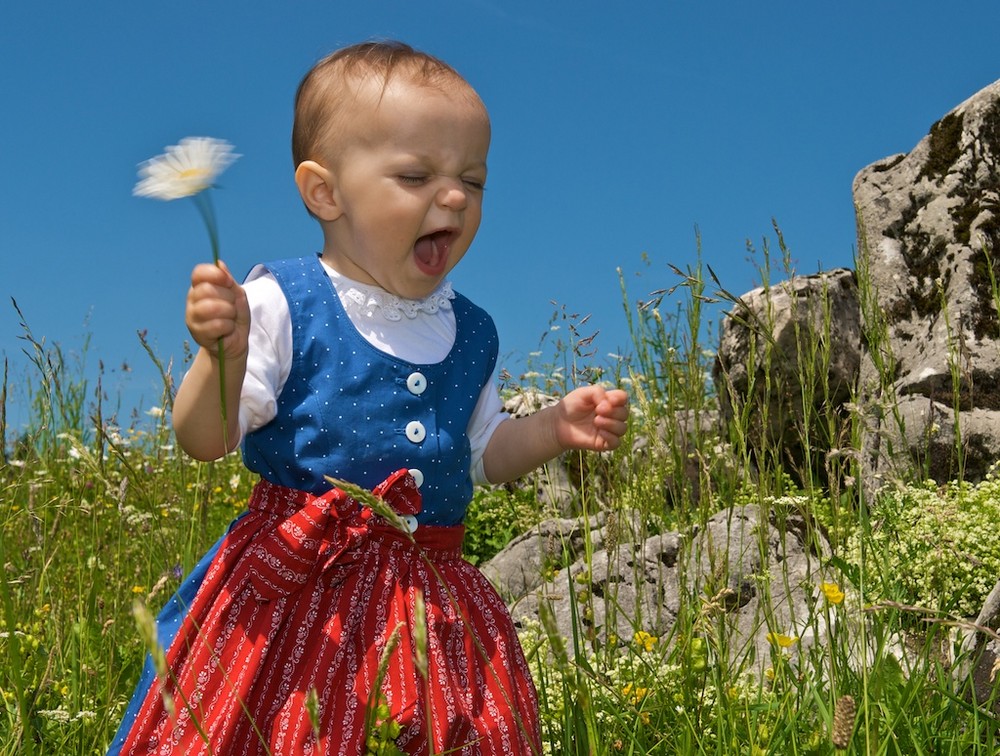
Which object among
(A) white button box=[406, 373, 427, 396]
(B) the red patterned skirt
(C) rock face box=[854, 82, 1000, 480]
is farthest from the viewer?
(C) rock face box=[854, 82, 1000, 480]

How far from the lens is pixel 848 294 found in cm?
604

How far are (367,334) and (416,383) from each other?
0.15m

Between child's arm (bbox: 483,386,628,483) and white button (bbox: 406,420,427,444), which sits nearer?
white button (bbox: 406,420,427,444)

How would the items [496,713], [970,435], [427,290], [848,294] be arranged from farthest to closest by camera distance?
1. [848,294]
2. [970,435]
3. [427,290]
4. [496,713]

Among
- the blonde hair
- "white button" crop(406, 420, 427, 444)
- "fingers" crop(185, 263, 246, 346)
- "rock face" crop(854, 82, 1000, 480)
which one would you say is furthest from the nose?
"rock face" crop(854, 82, 1000, 480)

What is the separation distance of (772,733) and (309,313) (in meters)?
1.27

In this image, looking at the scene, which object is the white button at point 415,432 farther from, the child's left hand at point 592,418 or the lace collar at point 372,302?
the child's left hand at point 592,418

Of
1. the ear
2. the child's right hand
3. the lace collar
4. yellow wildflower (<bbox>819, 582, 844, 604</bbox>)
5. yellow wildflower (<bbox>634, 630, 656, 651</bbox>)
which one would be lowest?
yellow wildflower (<bbox>634, 630, 656, 651</bbox>)

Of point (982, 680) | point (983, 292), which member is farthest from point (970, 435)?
point (982, 680)

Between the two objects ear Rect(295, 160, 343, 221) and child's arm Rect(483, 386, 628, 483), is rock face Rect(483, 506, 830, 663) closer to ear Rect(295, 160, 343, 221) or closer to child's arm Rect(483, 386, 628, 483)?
child's arm Rect(483, 386, 628, 483)

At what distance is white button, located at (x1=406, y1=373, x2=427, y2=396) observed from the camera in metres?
2.28

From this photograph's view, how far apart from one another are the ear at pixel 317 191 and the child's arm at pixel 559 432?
0.64 meters

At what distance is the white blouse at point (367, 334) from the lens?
7.18 feet

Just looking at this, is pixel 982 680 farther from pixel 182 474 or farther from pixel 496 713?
pixel 182 474
